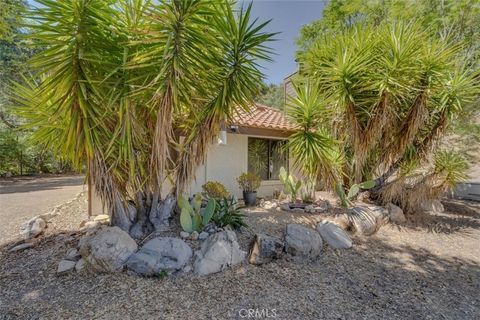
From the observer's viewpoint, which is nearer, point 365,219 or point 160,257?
point 160,257

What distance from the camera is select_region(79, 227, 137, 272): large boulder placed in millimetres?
3988

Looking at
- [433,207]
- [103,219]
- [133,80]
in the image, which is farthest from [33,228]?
[433,207]

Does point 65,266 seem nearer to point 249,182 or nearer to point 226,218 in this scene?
point 226,218

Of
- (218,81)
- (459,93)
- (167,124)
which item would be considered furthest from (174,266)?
(459,93)

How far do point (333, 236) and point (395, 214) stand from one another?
330 cm

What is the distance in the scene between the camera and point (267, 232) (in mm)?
5438

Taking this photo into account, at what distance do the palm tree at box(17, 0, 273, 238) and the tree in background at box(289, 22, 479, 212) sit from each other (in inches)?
107

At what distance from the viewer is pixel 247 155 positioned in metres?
10.3

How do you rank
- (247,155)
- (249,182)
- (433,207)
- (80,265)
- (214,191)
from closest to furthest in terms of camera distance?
(80,265) < (214,191) < (249,182) < (433,207) < (247,155)

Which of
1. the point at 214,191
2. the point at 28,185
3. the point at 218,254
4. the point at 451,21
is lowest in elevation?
the point at 218,254

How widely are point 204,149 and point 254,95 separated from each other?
5.11 ft

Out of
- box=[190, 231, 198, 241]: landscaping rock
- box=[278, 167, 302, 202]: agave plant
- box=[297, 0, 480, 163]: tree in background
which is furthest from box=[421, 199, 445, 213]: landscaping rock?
box=[190, 231, 198, 241]: landscaping rock

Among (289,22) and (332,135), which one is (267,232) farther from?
(289,22)

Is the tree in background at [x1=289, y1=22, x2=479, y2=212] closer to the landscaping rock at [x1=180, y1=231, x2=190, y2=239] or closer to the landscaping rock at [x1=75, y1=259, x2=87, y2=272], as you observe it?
the landscaping rock at [x1=180, y1=231, x2=190, y2=239]
